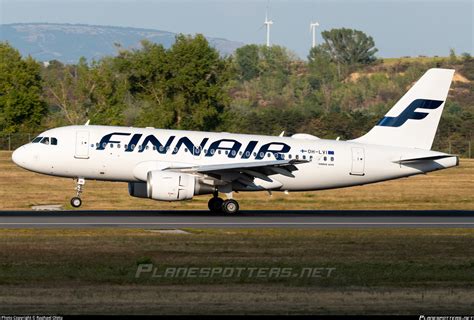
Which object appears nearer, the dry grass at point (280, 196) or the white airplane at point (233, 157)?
the white airplane at point (233, 157)

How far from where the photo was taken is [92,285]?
21.4 meters

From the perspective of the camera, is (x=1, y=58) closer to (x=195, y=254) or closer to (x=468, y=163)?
(x=468, y=163)

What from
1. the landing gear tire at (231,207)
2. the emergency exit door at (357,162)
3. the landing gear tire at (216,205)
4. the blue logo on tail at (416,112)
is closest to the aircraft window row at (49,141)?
the landing gear tire at (216,205)

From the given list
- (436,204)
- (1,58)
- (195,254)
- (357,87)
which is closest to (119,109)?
(1,58)

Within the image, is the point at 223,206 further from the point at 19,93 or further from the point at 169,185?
the point at 19,93

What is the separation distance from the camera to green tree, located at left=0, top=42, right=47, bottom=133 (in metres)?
87.4

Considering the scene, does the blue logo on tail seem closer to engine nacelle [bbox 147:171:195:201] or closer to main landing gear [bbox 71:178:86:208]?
engine nacelle [bbox 147:171:195:201]

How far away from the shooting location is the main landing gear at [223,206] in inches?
1577

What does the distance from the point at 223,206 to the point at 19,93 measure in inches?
2088

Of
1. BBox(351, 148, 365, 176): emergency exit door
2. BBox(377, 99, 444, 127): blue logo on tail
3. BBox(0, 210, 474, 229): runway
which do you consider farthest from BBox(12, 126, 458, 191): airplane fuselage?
BBox(0, 210, 474, 229): runway

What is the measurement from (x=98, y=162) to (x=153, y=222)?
5485 millimetres

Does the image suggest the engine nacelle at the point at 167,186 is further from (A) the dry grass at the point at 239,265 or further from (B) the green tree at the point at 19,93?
(B) the green tree at the point at 19,93

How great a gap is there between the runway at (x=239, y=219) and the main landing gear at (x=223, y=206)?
0.39 meters

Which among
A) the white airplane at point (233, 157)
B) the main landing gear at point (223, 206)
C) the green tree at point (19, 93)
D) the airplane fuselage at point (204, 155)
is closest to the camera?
the white airplane at point (233, 157)
